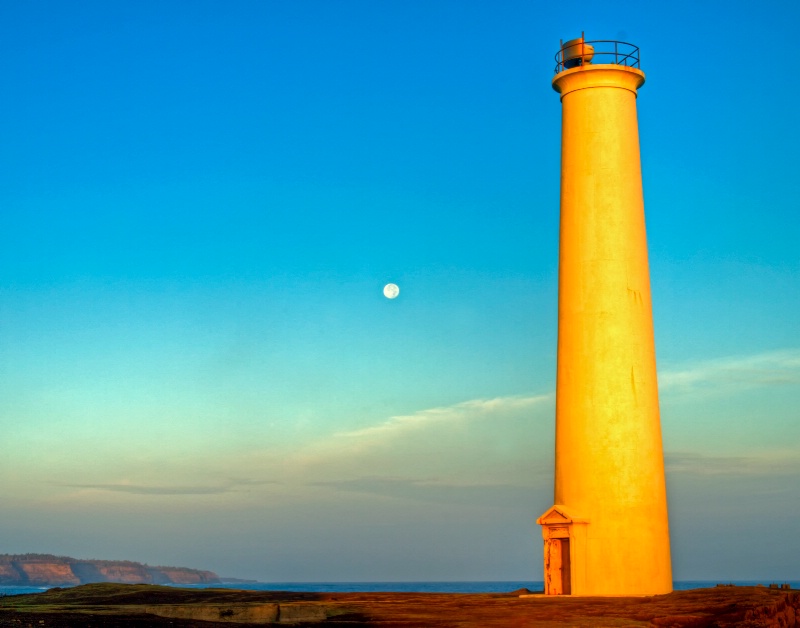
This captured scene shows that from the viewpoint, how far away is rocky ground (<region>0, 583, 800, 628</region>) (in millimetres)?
18453

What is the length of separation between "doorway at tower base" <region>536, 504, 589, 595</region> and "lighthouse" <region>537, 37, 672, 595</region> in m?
0.03

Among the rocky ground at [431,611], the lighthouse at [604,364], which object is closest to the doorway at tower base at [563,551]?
the lighthouse at [604,364]

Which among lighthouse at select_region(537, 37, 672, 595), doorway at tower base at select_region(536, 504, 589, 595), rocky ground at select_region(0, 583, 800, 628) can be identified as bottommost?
rocky ground at select_region(0, 583, 800, 628)

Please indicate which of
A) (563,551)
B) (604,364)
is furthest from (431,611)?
(604,364)

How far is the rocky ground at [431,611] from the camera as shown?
60.5ft

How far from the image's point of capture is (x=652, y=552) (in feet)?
83.2

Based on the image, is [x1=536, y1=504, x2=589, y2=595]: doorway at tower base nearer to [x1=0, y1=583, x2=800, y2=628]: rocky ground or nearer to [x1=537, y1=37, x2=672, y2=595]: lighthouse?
[x1=537, y1=37, x2=672, y2=595]: lighthouse

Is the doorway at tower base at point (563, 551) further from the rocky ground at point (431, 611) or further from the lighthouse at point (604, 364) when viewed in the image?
the rocky ground at point (431, 611)

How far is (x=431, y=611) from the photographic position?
21312mm

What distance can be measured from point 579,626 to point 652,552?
8132 millimetres

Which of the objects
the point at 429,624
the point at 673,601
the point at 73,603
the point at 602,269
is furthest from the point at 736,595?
the point at 73,603

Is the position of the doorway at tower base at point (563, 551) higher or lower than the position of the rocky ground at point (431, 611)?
higher

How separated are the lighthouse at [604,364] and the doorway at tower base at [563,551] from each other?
0.03 metres

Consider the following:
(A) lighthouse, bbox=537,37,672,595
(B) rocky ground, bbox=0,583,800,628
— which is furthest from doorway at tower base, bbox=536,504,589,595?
(B) rocky ground, bbox=0,583,800,628
